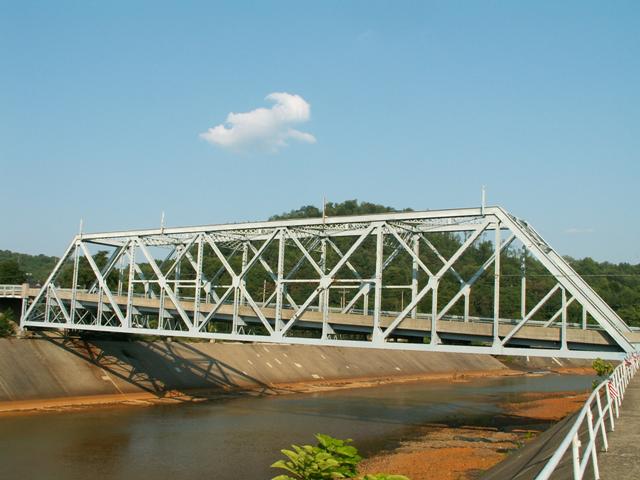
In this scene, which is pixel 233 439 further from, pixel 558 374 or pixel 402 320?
pixel 558 374

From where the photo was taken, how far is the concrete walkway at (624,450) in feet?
38.6

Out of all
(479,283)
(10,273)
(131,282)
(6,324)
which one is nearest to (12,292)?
(6,324)

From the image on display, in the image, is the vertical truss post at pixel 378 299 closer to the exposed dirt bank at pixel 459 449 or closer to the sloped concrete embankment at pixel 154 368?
the exposed dirt bank at pixel 459 449

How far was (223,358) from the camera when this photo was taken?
6469cm

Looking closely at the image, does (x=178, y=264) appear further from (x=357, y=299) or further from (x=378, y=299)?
(x=378, y=299)

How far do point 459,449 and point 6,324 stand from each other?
40.1 meters

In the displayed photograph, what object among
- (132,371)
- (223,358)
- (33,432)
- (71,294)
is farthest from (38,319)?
(33,432)

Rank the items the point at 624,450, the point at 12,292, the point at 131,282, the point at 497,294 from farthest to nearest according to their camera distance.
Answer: the point at 12,292
the point at 131,282
the point at 497,294
the point at 624,450

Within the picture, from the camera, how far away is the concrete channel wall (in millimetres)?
48375

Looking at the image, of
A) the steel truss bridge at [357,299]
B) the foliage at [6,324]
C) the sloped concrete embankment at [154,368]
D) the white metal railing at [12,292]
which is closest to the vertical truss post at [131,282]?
the steel truss bridge at [357,299]

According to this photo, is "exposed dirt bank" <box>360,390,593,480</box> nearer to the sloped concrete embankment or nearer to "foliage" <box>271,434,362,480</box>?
"foliage" <box>271,434,362,480</box>

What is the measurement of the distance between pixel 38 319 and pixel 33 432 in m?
22.6

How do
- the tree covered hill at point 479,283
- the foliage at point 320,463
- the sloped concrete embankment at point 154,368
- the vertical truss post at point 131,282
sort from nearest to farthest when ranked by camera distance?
1. the foliage at point 320,463
2. the vertical truss post at point 131,282
3. the sloped concrete embankment at point 154,368
4. the tree covered hill at point 479,283

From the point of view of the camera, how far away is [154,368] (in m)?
56.5
